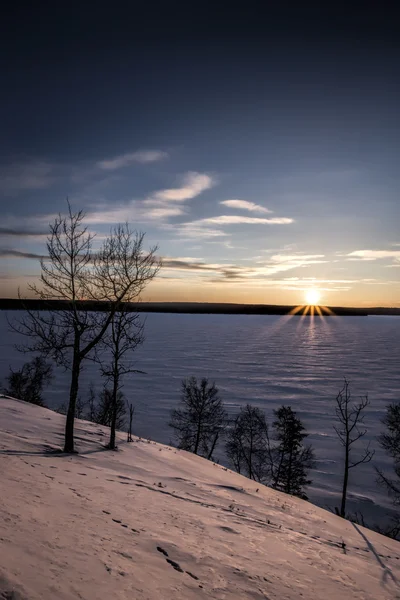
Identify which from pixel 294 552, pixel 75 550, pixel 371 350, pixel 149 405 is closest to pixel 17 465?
pixel 75 550

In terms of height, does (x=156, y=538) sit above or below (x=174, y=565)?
below

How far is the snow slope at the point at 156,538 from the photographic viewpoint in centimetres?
460

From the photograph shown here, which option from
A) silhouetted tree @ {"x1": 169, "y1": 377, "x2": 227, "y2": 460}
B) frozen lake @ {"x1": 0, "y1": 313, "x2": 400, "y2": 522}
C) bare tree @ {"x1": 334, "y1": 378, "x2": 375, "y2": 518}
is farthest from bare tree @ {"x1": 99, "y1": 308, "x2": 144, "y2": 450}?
frozen lake @ {"x1": 0, "y1": 313, "x2": 400, "y2": 522}

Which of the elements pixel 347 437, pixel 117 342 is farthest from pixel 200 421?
pixel 117 342

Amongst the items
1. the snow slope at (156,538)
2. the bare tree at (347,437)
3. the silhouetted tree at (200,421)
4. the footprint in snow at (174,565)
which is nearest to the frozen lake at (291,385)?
the bare tree at (347,437)

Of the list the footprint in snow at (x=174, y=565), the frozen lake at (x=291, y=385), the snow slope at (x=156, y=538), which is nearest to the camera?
the snow slope at (x=156, y=538)

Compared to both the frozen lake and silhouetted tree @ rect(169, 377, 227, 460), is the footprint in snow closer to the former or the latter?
silhouetted tree @ rect(169, 377, 227, 460)

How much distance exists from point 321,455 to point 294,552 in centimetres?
4091

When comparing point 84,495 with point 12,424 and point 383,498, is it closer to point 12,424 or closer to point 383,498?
point 12,424

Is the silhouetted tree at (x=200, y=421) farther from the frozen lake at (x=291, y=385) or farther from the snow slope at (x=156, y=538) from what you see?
the snow slope at (x=156, y=538)

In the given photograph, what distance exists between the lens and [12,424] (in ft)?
→ 43.5

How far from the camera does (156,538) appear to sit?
6.50 metres

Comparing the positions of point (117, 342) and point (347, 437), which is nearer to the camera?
point (117, 342)

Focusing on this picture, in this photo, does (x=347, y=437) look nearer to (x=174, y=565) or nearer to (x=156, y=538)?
(x=156, y=538)
